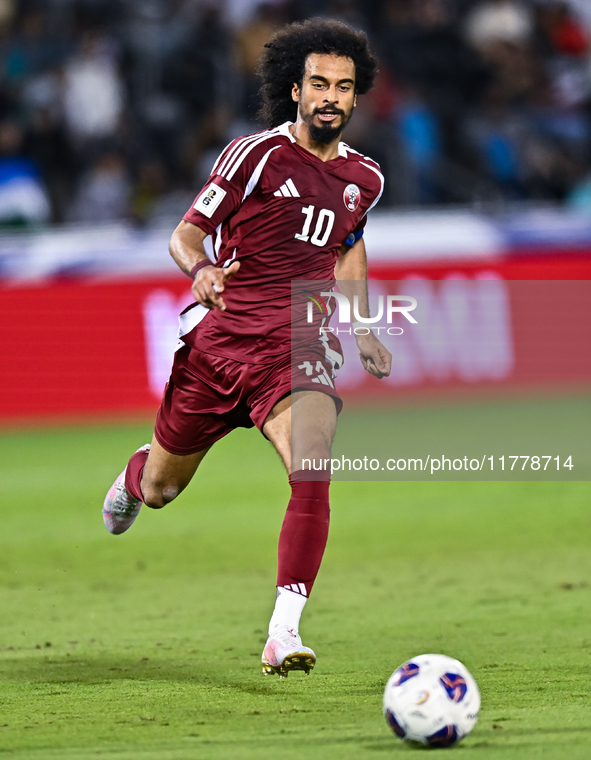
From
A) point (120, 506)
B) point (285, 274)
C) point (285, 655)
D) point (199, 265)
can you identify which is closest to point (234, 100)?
point (120, 506)

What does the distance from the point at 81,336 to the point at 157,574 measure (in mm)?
6356

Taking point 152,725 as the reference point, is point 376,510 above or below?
below

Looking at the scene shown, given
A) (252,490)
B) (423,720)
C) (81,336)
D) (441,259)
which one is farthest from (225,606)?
(441,259)

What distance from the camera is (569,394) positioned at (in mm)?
14758

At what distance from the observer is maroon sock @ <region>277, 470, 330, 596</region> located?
503 centimetres

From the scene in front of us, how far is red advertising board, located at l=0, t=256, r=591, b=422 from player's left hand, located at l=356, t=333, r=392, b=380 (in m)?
8.09

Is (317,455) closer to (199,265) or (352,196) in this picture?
(199,265)

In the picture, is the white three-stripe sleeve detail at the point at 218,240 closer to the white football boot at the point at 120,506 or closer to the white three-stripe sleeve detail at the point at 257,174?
the white three-stripe sleeve detail at the point at 257,174

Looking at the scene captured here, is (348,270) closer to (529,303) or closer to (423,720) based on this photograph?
(423,720)

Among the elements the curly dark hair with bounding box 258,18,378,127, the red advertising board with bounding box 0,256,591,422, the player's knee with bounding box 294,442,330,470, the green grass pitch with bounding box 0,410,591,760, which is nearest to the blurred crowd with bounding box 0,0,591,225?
the red advertising board with bounding box 0,256,591,422

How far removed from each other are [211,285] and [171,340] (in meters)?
9.16

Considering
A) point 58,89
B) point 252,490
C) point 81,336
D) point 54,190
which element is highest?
point 58,89

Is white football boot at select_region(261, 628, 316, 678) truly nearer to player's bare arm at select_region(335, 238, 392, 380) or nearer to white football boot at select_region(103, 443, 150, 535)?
player's bare arm at select_region(335, 238, 392, 380)

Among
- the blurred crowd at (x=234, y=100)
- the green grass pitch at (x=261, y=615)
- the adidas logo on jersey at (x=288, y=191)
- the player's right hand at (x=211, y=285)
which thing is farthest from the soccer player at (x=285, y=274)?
the blurred crowd at (x=234, y=100)
